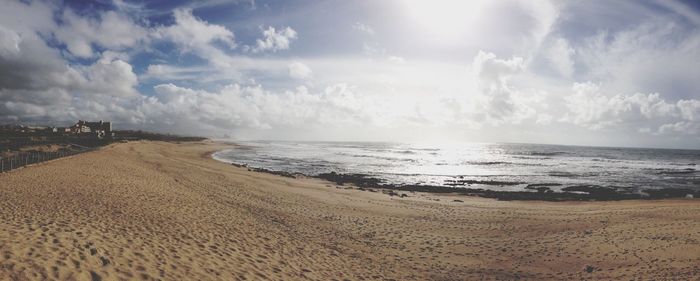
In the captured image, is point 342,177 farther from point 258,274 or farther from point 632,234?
point 258,274

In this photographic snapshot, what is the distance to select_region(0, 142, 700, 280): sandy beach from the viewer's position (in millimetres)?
9836

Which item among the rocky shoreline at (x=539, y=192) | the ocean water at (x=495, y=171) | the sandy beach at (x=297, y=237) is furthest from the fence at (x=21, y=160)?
the ocean water at (x=495, y=171)

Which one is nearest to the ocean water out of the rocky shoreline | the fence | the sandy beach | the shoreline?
the rocky shoreline

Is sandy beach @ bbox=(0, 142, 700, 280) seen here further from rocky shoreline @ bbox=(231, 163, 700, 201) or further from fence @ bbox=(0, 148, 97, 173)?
rocky shoreline @ bbox=(231, 163, 700, 201)

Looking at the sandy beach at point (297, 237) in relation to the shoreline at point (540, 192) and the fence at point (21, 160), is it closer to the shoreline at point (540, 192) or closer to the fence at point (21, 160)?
the fence at point (21, 160)

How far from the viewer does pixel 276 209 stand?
22.3 meters

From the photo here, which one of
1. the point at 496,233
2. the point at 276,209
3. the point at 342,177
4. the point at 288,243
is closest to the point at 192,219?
the point at 288,243

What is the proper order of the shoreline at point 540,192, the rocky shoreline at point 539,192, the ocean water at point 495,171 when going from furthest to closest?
the ocean water at point 495,171 < the rocky shoreline at point 539,192 < the shoreline at point 540,192

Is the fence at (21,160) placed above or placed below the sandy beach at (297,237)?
above

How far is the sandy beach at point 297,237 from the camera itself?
9.84 meters

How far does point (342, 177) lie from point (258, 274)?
35.3 m

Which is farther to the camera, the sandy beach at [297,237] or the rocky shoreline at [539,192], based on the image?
the rocky shoreline at [539,192]

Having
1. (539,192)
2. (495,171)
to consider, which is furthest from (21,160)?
(495,171)

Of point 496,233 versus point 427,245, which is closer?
point 427,245
